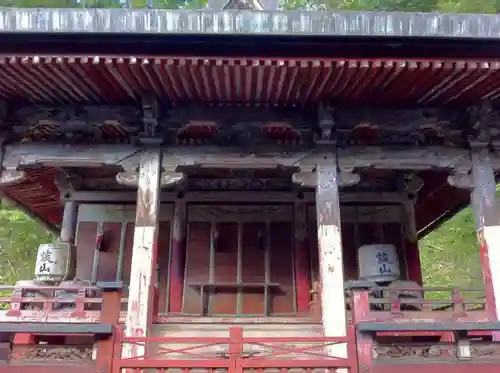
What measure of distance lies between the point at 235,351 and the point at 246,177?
5271mm

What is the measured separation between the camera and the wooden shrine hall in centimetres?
631

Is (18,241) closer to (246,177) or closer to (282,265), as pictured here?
(246,177)

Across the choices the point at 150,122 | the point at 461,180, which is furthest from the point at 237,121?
the point at 461,180

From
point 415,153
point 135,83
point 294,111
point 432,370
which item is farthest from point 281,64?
point 432,370

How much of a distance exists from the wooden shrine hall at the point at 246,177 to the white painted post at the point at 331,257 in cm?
2

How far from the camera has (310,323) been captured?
8.70m

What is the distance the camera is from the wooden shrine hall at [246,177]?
6.31 meters

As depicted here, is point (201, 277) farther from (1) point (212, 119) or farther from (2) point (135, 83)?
(2) point (135, 83)

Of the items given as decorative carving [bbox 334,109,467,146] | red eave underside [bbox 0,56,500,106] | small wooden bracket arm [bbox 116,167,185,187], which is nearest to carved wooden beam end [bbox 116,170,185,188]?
small wooden bracket arm [bbox 116,167,185,187]

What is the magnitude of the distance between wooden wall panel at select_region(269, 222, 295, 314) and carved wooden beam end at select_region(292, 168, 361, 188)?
2564 millimetres

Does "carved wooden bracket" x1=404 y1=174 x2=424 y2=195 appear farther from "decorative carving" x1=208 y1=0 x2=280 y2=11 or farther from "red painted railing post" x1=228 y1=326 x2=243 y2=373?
"red painted railing post" x1=228 y1=326 x2=243 y2=373

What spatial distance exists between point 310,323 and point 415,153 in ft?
10.3

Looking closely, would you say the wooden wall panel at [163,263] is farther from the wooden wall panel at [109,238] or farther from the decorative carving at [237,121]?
the decorative carving at [237,121]

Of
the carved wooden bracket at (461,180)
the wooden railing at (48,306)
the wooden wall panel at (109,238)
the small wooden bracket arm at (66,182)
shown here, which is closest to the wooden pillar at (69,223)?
the wooden wall panel at (109,238)
